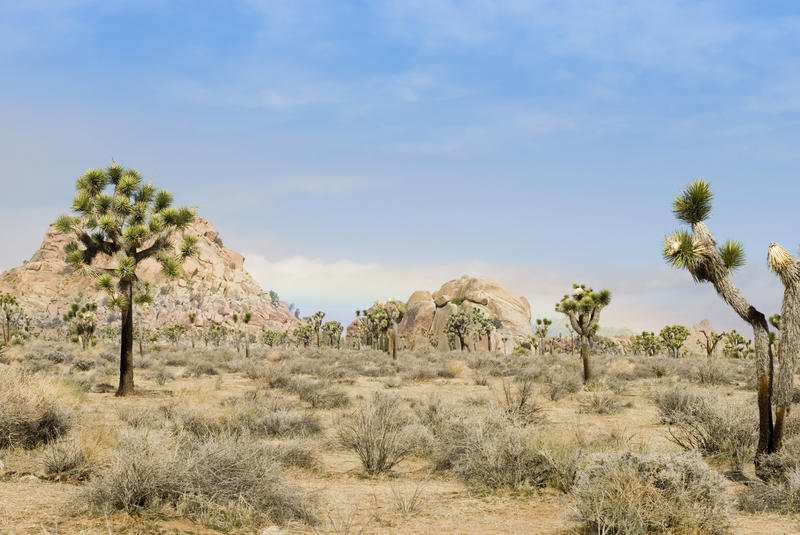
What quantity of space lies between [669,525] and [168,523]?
5.48 meters

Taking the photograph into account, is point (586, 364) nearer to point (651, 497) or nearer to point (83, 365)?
point (651, 497)

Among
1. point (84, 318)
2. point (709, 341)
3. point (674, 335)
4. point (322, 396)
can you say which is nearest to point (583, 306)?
point (322, 396)

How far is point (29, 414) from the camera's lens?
10.7 m

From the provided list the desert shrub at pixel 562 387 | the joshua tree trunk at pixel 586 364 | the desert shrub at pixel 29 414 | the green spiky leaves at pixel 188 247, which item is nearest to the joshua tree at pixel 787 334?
the desert shrub at pixel 562 387

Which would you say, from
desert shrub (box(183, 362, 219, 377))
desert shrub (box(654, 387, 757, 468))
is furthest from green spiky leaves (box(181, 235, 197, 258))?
desert shrub (box(654, 387, 757, 468))

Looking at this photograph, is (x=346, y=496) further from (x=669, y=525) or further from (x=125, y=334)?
(x=125, y=334)

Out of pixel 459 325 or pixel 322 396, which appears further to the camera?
pixel 459 325

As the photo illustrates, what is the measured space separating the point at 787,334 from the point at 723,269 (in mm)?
1446

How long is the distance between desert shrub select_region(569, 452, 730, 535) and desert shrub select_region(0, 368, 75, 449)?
9529 mm

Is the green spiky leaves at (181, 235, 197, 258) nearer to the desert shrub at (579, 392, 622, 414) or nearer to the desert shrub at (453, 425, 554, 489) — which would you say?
the desert shrub at (579, 392, 622, 414)

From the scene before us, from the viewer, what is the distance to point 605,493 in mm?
6617

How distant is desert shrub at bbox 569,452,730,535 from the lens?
21.0 ft

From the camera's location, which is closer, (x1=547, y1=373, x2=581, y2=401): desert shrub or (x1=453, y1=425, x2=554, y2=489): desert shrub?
(x1=453, y1=425, x2=554, y2=489): desert shrub

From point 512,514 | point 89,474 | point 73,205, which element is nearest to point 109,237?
point 73,205
